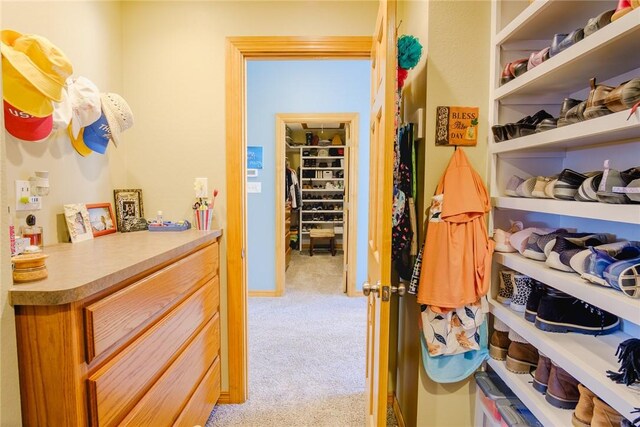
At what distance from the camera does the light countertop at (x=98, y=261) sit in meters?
0.74

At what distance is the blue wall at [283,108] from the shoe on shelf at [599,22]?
9.41ft

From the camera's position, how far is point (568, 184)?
1013mm

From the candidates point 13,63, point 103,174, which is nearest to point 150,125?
point 103,174

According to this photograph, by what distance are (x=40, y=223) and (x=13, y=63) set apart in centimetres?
63

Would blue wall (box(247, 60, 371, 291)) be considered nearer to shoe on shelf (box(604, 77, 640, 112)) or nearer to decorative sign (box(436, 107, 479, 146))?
decorative sign (box(436, 107, 479, 146))

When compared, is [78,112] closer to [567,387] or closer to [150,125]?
[150,125]

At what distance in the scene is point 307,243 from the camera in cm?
657

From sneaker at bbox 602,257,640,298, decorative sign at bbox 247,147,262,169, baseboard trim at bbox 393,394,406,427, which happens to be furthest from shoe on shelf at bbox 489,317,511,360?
decorative sign at bbox 247,147,262,169

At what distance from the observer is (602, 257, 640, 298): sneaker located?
2.56 ft

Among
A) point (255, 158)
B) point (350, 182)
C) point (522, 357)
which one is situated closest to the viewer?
point (522, 357)

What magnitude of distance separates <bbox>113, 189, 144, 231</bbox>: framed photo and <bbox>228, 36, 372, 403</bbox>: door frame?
20.2 inches

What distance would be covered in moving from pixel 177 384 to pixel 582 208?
5.10 ft

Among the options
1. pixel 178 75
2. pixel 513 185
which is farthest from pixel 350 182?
pixel 513 185

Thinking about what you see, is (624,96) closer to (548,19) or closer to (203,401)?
(548,19)
